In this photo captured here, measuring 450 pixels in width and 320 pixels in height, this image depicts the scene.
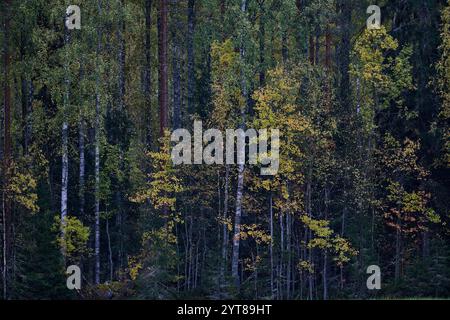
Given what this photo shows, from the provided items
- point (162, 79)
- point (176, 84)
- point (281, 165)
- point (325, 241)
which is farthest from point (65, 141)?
point (325, 241)

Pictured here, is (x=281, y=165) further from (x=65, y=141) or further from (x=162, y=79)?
(x=65, y=141)

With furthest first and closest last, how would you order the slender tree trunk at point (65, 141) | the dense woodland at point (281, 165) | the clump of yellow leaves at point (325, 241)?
1. the slender tree trunk at point (65, 141)
2. the clump of yellow leaves at point (325, 241)
3. the dense woodland at point (281, 165)

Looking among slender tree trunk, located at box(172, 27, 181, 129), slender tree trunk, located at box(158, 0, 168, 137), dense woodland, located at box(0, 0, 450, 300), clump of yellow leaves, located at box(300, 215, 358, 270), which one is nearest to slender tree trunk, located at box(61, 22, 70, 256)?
dense woodland, located at box(0, 0, 450, 300)

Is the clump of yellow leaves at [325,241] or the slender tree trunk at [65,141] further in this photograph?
the slender tree trunk at [65,141]

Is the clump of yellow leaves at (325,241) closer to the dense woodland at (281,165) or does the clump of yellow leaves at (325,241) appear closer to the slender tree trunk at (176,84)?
the dense woodland at (281,165)

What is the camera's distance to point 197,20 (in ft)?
136

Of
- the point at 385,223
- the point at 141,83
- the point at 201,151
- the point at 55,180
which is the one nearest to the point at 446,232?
the point at 385,223

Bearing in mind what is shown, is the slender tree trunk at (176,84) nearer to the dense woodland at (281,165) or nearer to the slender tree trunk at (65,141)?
the dense woodland at (281,165)

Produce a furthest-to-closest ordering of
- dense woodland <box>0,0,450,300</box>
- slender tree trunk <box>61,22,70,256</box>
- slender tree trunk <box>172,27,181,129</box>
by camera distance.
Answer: slender tree trunk <box>172,27,181,129</box> < slender tree trunk <box>61,22,70,256</box> < dense woodland <box>0,0,450,300</box>

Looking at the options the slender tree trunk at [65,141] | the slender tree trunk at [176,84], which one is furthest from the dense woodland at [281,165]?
the slender tree trunk at [176,84]

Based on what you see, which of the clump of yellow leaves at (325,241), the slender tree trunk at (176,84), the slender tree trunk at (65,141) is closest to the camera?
the clump of yellow leaves at (325,241)

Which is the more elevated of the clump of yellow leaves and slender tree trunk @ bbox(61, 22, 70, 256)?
slender tree trunk @ bbox(61, 22, 70, 256)

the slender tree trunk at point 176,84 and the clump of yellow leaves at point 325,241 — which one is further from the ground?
the slender tree trunk at point 176,84

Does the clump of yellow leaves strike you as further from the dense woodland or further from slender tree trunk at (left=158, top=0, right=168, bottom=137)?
slender tree trunk at (left=158, top=0, right=168, bottom=137)
